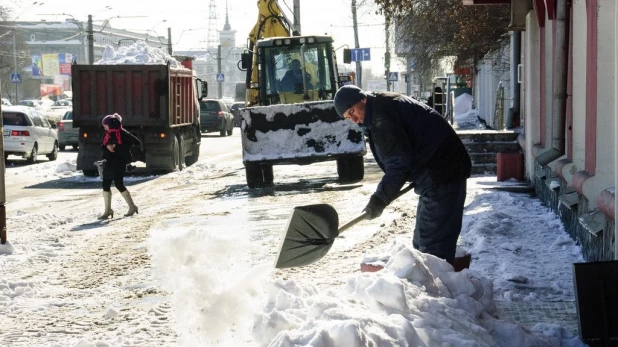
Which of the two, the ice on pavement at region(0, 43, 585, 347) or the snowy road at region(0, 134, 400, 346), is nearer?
the ice on pavement at region(0, 43, 585, 347)

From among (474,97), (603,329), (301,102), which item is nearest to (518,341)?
(603,329)

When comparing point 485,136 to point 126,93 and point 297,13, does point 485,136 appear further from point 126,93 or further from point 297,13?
point 297,13

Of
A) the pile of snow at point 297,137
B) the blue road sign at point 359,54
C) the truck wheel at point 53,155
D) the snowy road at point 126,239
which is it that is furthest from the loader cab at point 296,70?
the blue road sign at point 359,54

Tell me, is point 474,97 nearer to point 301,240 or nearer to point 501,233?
point 501,233

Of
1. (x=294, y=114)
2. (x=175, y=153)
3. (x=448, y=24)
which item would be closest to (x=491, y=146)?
(x=294, y=114)

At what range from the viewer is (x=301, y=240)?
6137mm

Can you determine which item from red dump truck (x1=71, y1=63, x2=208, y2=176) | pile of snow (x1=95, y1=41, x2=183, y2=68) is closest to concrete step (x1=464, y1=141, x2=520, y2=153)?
red dump truck (x1=71, y1=63, x2=208, y2=176)

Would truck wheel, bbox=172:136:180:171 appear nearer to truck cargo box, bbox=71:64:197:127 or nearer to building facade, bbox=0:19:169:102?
truck cargo box, bbox=71:64:197:127

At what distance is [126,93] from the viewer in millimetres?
22359

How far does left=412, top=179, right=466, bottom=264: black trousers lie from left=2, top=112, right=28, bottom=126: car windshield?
21987 mm

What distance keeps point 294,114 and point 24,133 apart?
11437 mm

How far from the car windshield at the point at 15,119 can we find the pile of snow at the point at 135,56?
3537 millimetres

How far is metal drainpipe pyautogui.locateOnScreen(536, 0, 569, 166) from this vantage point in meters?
11.0

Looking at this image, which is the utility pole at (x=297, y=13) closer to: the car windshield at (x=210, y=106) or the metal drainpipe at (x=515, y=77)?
the car windshield at (x=210, y=106)
